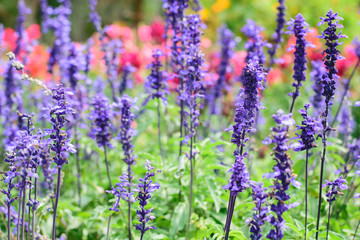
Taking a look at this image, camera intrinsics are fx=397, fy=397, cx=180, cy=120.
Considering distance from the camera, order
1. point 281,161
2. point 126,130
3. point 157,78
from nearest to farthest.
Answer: point 281,161
point 126,130
point 157,78

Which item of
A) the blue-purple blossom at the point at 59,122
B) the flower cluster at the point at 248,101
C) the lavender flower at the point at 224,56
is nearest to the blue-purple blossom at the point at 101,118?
the blue-purple blossom at the point at 59,122

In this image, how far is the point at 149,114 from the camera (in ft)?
28.6

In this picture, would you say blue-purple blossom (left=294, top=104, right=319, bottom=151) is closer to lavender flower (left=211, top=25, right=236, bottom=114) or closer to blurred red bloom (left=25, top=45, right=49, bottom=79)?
lavender flower (left=211, top=25, right=236, bottom=114)

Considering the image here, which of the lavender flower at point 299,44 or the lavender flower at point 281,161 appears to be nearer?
the lavender flower at point 281,161

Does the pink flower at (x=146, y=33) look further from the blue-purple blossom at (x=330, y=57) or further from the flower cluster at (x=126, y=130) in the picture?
the blue-purple blossom at (x=330, y=57)

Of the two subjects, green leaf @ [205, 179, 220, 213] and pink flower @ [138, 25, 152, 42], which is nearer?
green leaf @ [205, 179, 220, 213]

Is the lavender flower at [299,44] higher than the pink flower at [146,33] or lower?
lower

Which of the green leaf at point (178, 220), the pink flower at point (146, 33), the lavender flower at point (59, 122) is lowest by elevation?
the green leaf at point (178, 220)

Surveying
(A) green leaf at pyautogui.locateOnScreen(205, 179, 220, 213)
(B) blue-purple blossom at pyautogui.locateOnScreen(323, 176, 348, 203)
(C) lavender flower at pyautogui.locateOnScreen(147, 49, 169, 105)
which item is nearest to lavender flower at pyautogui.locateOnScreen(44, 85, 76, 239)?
(C) lavender flower at pyautogui.locateOnScreen(147, 49, 169, 105)

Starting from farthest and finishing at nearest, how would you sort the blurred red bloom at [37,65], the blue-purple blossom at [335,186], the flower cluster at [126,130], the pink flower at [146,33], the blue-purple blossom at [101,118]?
the pink flower at [146,33] < the blurred red bloom at [37,65] < the blue-purple blossom at [101,118] < the flower cluster at [126,130] < the blue-purple blossom at [335,186]

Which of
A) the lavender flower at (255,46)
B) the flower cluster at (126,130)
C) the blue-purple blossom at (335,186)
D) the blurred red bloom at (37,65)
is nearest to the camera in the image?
the blue-purple blossom at (335,186)

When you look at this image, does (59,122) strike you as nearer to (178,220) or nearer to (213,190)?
(178,220)

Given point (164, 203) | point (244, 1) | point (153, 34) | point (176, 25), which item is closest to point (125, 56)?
point (153, 34)

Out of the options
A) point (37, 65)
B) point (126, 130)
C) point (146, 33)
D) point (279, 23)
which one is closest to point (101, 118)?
point (126, 130)
